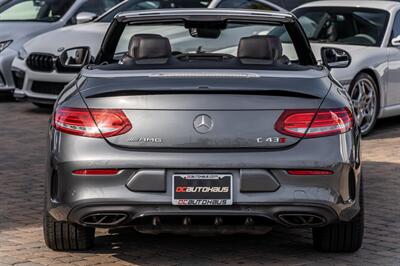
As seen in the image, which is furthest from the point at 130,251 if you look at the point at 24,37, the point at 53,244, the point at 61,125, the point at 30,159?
the point at 24,37

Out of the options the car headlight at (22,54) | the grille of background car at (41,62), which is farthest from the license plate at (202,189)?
the car headlight at (22,54)

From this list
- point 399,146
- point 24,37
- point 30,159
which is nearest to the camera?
point 30,159

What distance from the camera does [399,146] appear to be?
1142 cm

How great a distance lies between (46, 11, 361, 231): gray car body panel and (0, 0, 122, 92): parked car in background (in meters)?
8.65

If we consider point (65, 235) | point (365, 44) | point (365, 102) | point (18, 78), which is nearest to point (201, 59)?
point (65, 235)

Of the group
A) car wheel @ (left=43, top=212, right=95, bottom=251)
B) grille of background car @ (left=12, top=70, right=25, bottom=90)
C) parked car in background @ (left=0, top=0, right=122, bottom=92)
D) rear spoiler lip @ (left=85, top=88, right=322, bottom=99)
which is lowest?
grille of background car @ (left=12, top=70, right=25, bottom=90)

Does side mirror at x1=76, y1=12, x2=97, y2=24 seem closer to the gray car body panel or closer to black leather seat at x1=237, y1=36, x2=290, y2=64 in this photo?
black leather seat at x1=237, y1=36, x2=290, y2=64

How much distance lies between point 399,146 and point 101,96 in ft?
19.2

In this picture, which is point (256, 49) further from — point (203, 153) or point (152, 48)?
point (203, 153)

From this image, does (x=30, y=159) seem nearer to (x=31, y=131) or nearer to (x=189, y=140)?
(x=31, y=131)

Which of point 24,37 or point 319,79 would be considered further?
point 24,37

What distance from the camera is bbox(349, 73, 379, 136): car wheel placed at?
39.3 ft

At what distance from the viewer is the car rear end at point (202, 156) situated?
237 inches

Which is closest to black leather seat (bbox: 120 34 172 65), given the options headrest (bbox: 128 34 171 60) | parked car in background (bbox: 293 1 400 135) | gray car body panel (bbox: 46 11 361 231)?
headrest (bbox: 128 34 171 60)
